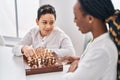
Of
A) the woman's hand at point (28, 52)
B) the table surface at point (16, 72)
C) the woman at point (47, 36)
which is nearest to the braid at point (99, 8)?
the table surface at point (16, 72)

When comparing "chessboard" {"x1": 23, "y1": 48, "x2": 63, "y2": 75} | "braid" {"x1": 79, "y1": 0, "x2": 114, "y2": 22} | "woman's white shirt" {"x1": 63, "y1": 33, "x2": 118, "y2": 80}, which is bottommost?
"chessboard" {"x1": 23, "y1": 48, "x2": 63, "y2": 75}

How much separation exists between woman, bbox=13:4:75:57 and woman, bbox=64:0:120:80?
3.34 ft

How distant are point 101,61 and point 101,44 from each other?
0.08 metres

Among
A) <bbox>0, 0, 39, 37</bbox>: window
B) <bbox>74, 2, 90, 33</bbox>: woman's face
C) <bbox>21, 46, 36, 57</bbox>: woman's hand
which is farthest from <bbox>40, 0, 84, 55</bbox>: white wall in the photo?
<bbox>74, 2, 90, 33</bbox>: woman's face

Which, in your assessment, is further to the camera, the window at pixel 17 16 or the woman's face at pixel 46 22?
the window at pixel 17 16

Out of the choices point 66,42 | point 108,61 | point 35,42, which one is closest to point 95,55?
point 108,61

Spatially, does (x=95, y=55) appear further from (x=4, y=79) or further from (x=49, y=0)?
(x=49, y=0)

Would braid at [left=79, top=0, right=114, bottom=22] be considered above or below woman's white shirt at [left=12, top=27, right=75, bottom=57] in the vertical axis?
above

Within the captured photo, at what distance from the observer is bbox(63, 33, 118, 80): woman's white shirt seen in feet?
3.03

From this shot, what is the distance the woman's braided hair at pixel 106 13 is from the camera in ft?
3.03

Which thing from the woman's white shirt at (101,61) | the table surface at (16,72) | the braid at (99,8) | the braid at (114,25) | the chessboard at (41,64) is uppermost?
the braid at (99,8)

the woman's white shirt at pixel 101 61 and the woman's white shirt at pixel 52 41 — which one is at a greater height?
the woman's white shirt at pixel 101 61

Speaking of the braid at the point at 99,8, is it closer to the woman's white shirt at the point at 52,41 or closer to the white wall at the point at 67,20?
the woman's white shirt at the point at 52,41

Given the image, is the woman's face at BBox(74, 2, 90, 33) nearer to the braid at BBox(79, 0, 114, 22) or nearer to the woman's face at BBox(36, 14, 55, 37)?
the braid at BBox(79, 0, 114, 22)
